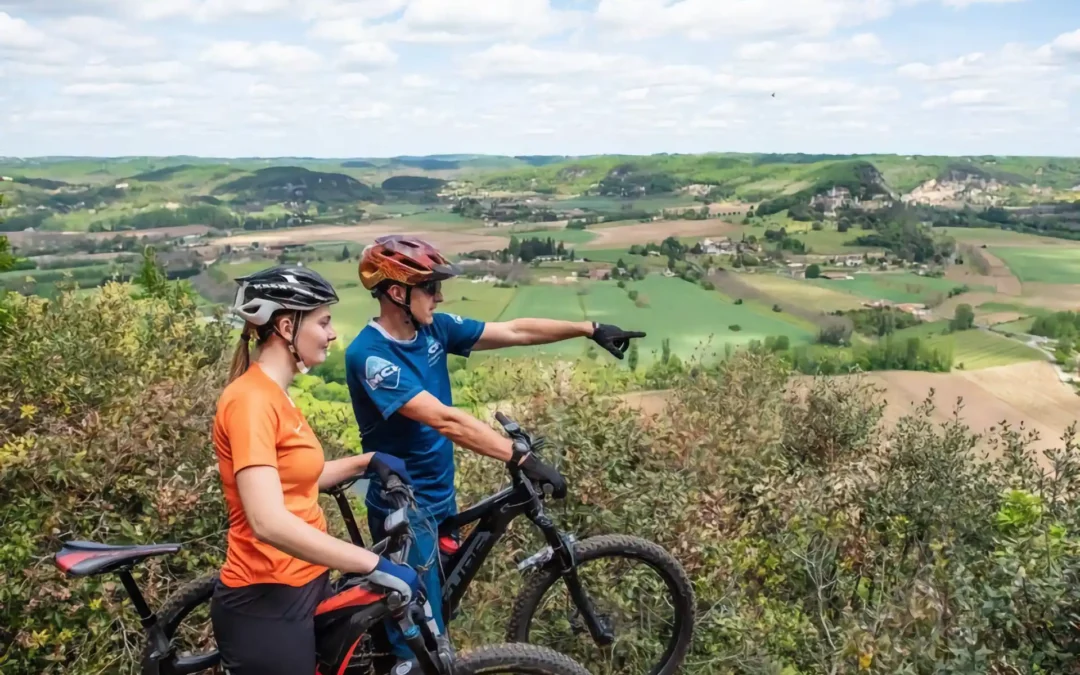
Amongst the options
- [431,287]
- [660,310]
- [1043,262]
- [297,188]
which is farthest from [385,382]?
[297,188]

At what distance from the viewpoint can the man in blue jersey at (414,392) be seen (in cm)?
369

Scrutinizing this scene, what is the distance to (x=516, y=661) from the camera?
3.45m

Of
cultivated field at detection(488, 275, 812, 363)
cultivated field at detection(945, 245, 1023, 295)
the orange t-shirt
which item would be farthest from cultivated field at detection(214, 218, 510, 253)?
the orange t-shirt

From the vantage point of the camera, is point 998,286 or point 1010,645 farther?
point 998,286

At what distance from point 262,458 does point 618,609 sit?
2881 mm

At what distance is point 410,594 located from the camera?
2.84 metres

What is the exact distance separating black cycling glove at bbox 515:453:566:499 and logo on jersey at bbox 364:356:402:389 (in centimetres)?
77

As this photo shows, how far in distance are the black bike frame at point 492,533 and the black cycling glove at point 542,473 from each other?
13 centimetres

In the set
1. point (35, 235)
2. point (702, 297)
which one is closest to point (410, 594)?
point (702, 297)

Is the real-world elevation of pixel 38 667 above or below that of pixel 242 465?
below

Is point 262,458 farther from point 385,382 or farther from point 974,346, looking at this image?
point 974,346

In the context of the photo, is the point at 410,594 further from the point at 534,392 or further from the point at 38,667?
the point at 534,392

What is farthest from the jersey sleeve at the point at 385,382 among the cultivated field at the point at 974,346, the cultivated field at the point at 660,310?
the cultivated field at the point at 974,346

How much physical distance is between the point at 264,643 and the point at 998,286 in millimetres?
54473
